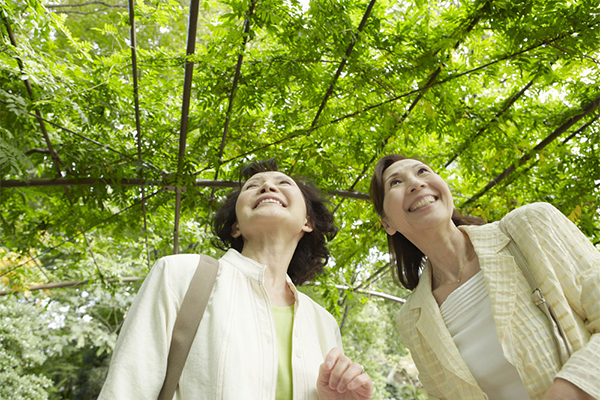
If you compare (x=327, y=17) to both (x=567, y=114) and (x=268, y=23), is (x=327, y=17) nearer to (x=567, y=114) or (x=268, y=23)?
(x=268, y=23)

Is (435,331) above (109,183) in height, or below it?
above

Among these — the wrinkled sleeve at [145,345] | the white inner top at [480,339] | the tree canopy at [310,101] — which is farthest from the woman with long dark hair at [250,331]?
the tree canopy at [310,101]

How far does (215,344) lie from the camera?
3.84ft

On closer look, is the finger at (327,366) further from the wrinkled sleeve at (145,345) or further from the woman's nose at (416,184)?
the woman's nose at (416,184)

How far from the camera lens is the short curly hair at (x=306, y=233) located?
1.93m

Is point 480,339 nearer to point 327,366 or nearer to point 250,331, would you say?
point 327,366

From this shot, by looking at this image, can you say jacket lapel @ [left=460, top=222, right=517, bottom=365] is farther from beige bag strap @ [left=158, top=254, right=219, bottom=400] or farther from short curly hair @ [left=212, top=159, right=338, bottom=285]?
beige bag strap @ [left=158, top=254, right=219, bottom=400]

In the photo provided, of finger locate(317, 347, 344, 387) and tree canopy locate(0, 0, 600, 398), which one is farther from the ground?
tree canopy locate(0, 0, 600, 398)

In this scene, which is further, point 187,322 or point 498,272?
point 498,272

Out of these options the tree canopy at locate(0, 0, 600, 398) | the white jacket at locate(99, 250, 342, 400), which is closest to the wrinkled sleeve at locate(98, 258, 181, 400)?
the white jacket at locate(99, 250, 342, 400)

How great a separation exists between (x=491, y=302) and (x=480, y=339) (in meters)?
0.15

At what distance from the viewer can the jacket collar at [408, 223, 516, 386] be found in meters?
1.24

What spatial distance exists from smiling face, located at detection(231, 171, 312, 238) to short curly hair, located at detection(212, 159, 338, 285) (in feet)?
0.79

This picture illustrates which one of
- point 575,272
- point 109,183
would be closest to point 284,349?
point 575,272
